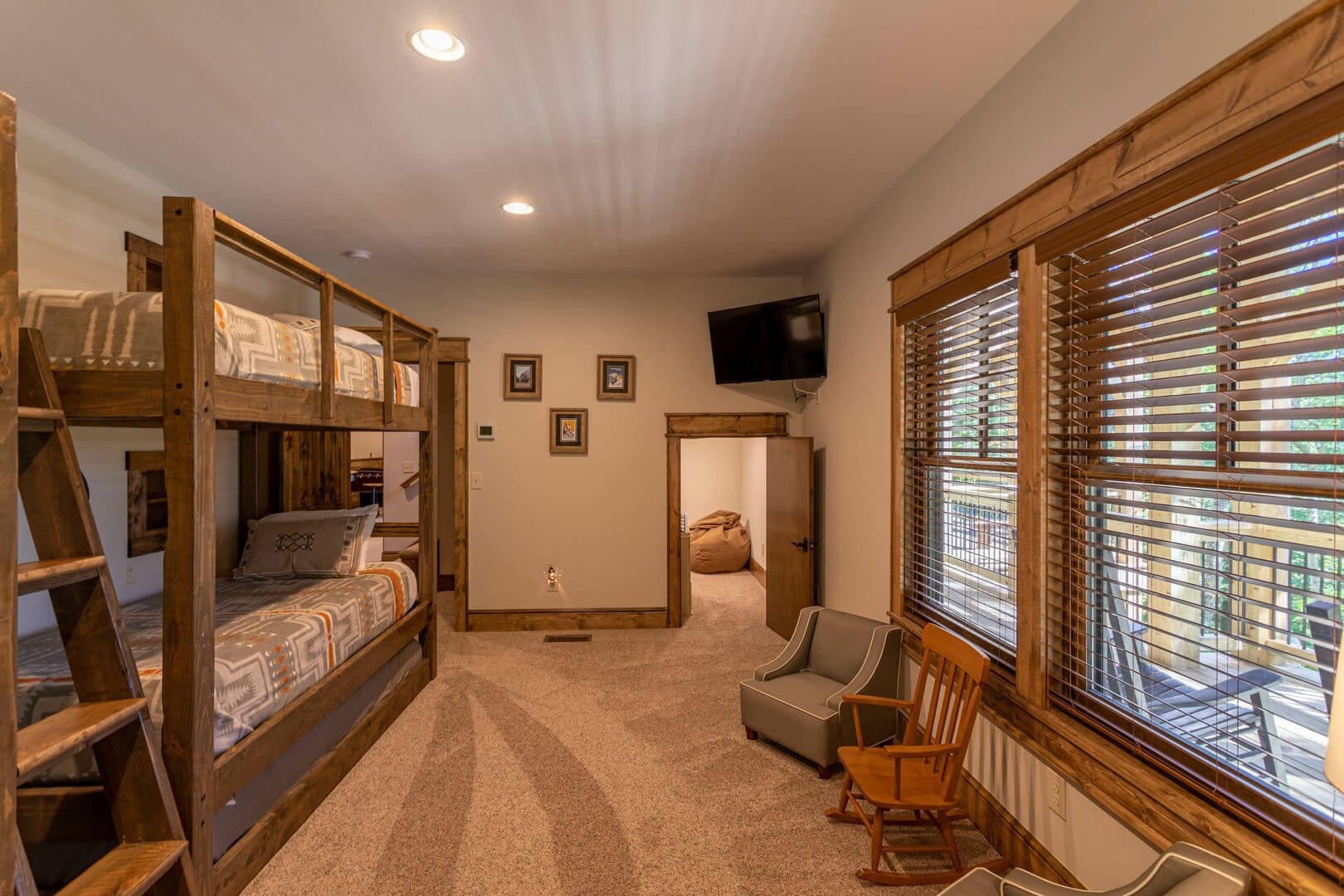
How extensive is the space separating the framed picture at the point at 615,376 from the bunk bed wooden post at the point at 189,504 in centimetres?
318

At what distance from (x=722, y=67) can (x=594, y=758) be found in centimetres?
287

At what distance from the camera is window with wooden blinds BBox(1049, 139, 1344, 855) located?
1.20m

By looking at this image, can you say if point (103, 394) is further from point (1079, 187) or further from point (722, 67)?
point (1079, 187)

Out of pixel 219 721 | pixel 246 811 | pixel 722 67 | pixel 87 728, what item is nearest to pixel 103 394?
pixel 87 728

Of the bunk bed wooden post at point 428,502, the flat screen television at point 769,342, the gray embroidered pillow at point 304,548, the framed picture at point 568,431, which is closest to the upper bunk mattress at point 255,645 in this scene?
the gray embroidered pillow at point 304,548

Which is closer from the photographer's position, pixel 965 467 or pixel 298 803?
pixel 298 803

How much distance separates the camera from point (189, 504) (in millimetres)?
1728

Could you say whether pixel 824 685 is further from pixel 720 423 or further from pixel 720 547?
pixel 720 547

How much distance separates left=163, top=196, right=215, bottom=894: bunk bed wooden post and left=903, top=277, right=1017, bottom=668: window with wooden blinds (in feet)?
8.29

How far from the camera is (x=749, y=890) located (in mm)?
1995

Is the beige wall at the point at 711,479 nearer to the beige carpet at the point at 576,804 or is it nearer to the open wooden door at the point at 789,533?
the open wooden door at the point at 789,533

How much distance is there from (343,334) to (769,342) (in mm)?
2754

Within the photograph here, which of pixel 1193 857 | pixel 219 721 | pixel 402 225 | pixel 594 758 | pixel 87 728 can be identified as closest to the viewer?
pixel 1193 857

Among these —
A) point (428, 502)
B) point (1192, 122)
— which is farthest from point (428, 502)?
point (1192, 122)
